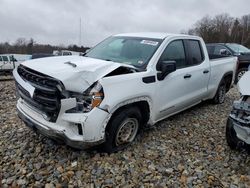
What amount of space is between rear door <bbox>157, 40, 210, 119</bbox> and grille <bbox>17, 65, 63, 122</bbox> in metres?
1.62

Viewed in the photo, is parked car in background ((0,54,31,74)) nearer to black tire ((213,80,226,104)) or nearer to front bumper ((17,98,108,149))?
black tire ((213,80,226,104))

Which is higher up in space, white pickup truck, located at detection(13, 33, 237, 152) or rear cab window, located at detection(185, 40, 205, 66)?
rear cab window, located at detection(185, 40, 205, 66)

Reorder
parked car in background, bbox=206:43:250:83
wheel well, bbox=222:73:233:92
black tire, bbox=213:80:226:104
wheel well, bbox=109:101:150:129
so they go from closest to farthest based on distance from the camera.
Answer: wheel well, bbox=109:101:150:129, black tire, bbox=213:80:226:104, wheel well, bbox=222:73:233:92, parked car in background, bbox=206:43:250:83

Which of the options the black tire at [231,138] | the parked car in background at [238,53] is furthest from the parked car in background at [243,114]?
the parked car in background at [238,53]

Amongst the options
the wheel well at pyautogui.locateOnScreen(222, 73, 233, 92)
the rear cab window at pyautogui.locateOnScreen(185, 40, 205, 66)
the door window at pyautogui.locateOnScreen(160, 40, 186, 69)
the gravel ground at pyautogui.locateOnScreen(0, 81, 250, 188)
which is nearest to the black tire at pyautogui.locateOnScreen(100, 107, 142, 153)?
the gravel ground at pyautogui.locateOnScreen(0, 81, 250, 188)

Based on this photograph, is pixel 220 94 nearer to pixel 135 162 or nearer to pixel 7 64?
pixel 135 162

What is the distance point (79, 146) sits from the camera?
304 cm

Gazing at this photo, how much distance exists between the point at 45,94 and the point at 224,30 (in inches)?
2182

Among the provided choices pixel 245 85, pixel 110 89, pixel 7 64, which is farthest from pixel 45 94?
pixel 7 64

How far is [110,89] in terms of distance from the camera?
10.0ft

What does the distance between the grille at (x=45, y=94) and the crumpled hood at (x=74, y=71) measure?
7cm

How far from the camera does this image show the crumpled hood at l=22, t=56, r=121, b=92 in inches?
114

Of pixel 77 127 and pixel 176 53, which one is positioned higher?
pixel 176 53

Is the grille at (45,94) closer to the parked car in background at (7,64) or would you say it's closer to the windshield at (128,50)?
the windshield at (128,50)
